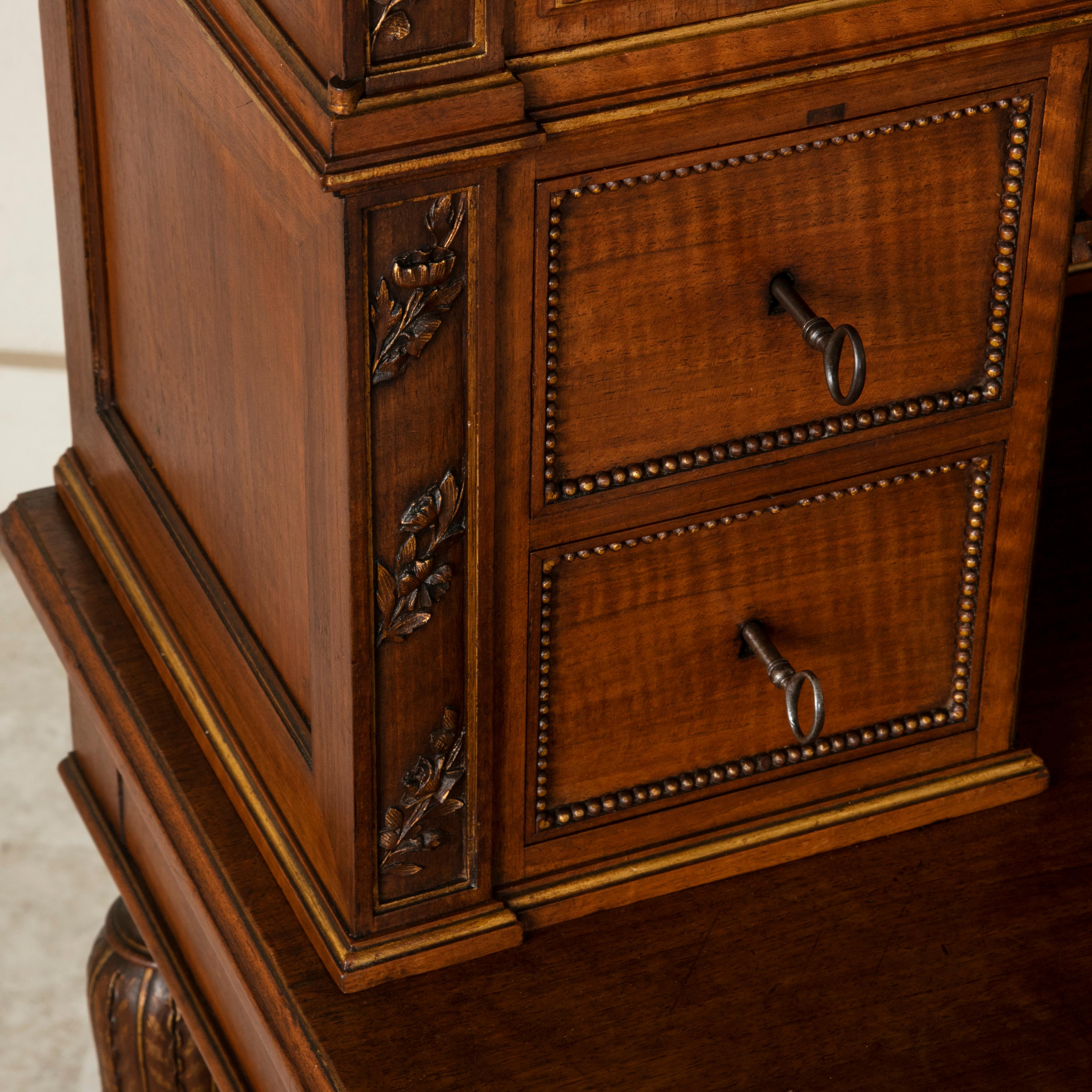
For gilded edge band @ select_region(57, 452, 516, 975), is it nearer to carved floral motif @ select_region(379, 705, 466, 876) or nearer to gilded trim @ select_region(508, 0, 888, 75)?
carved floral motif @ select_region(379, 705, 466, 876)

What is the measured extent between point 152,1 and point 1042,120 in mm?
398

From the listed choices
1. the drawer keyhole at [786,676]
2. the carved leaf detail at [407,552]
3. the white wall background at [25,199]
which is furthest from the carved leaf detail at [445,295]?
the white wall background at [25,199]

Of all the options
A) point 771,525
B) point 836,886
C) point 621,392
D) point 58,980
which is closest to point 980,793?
point 836,886

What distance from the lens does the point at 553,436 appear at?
2.63 feet

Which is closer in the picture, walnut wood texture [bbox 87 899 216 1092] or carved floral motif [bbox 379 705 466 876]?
carved floral motif [bbox 379 705 466 876]

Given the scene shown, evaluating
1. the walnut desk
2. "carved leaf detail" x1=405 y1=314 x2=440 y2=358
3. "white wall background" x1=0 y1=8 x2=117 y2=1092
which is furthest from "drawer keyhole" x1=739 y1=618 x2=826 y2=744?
"white wall background" x1=0 y1=8 x2=117 y2=1092

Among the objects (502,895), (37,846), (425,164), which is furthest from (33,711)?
(425,164)

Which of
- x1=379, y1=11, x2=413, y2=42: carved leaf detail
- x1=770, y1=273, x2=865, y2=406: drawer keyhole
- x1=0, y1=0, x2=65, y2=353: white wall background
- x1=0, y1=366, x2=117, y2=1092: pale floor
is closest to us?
x1=379, y1=11, x2=413, y2=42: carved leaf detail

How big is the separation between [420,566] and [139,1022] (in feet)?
1.93

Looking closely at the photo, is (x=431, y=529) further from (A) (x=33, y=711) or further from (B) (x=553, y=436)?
(A) (x=33, y=711)

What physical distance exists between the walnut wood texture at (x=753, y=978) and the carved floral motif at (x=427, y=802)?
66 millimetres

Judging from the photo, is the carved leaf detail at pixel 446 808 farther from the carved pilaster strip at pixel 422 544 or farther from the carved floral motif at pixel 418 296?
the carved floral motif at pixel 418 296

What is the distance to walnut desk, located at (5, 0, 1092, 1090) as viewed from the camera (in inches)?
28.9

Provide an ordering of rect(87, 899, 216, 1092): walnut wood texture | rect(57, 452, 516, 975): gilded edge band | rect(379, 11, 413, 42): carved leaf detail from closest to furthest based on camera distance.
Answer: rect(379, 11, 413, 42): carved leaf detail < rect(57, 452, 516, 975): gilded edge band < rect(87, 899, 216, 1092): walnut wood texture
